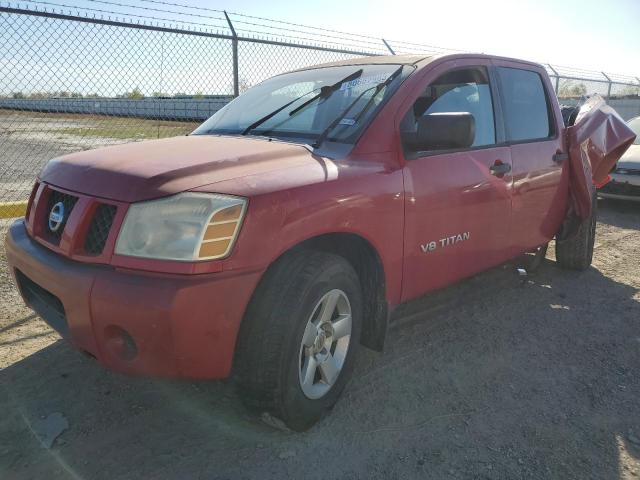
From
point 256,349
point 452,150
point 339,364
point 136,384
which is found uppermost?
point 452,150

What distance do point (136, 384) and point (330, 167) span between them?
62.9 inches

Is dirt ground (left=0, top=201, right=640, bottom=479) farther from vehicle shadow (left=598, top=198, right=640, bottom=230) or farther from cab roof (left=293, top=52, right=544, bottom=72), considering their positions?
vehicle shadow (left=598, top=198, right=640, bottom=230)

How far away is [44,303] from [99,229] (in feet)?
1.88

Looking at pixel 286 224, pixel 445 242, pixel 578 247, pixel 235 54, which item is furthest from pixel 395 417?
pixel 235 54

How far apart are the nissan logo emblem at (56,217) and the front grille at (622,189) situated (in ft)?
25.4

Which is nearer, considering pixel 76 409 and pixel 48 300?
pixel 48 300

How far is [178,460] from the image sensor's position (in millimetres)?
2275

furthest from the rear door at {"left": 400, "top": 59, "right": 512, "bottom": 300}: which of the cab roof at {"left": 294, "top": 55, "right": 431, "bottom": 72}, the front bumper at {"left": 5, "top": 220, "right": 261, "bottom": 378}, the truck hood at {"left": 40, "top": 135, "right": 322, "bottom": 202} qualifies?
the front bumper at {"left": 5, "top": 220, "right": 261, "bottom": 378}

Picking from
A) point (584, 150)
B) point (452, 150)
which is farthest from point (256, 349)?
point (584, 150)

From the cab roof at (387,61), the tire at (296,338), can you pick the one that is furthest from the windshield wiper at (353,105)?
the tire at (296,338)

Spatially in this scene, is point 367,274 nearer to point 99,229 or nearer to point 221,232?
point 221,232

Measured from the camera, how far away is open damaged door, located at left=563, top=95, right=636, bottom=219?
441 centimetres

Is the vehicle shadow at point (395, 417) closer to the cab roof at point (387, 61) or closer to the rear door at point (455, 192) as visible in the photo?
the rear door at point (455, 192)

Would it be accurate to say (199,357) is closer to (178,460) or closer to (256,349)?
(256,349)
